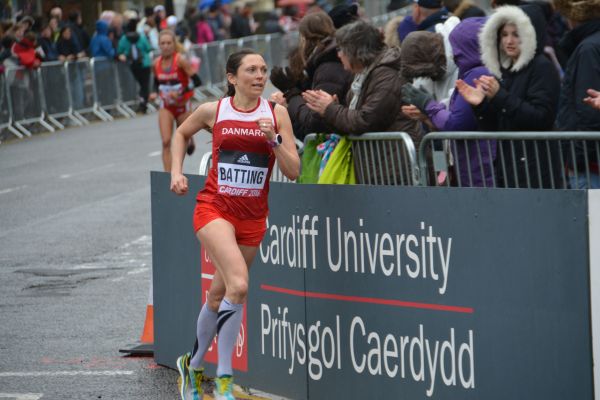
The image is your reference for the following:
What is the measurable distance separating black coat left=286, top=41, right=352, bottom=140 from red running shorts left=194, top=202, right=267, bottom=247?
1.37m

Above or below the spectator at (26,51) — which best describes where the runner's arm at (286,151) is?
below

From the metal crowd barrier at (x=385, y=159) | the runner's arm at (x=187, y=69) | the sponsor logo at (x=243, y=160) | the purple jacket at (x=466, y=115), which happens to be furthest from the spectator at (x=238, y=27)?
the sponsor logo at (x=243, y=160)

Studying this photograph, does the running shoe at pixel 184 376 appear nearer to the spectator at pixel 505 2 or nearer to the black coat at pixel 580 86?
the black coat at pixel 580 86

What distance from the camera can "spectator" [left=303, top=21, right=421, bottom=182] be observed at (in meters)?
7.45

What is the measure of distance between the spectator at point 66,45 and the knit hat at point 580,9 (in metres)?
21.6

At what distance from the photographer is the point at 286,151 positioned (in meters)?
6.93

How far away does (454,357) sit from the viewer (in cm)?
629

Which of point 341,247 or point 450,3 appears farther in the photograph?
point 450,3

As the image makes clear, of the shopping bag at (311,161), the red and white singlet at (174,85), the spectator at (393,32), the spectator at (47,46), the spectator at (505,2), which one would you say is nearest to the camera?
the shopping bag at (311,161)

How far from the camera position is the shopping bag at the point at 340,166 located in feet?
24.8

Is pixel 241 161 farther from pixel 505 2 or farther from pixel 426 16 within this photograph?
pixel 426 16

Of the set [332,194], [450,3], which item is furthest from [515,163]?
[450,3]

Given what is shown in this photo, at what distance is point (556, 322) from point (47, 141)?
20252 millimetres

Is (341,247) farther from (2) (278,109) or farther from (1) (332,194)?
(2) (278,109)
